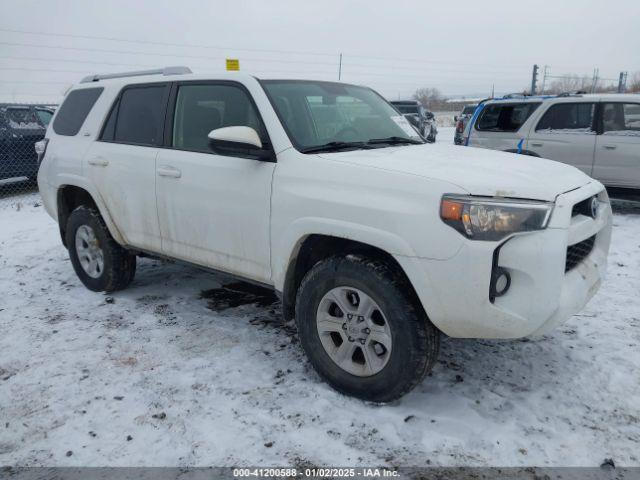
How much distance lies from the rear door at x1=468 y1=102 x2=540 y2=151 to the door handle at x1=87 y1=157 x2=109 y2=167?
6177mm

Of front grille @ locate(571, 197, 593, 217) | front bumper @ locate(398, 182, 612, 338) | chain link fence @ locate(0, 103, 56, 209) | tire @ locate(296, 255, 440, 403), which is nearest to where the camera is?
front bumper @ locate(398, 182, 612, 338)

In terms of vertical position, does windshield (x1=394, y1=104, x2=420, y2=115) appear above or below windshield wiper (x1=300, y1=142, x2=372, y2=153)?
above

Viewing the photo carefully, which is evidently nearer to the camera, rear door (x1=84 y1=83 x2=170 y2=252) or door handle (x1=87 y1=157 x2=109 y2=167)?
rear door (x1=84 y1=83 x2=170 y2=252)

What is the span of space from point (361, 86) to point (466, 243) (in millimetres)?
2231

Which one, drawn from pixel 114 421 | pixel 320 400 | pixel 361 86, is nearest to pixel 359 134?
pixel 361 86

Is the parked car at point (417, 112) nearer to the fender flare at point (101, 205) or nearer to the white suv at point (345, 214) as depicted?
the white suv at point (345, 214)

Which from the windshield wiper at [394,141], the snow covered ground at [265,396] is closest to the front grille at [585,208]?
the snow covered ground at [265,396]

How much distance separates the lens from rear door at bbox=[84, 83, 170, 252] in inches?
153

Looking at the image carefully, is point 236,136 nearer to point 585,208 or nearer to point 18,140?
point 585,208

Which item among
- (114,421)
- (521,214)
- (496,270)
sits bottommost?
(114,421)

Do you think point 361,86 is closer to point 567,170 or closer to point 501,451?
point 567,170

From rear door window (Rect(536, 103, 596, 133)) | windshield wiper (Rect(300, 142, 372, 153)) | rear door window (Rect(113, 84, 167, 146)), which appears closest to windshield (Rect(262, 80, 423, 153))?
windshield wiper (Rect(300, 142, 372, 153))

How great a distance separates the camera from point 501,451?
97.9 inches

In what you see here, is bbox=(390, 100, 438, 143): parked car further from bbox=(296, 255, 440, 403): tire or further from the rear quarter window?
bbox=(296, 255, 440, 403): tire
